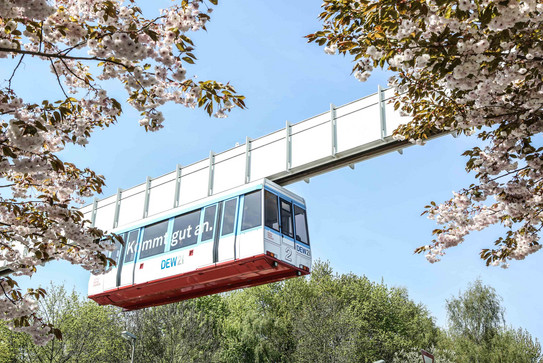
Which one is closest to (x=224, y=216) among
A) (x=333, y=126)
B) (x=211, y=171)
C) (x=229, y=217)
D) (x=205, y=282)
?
(x=229, y=217)

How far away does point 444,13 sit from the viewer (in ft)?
21.8

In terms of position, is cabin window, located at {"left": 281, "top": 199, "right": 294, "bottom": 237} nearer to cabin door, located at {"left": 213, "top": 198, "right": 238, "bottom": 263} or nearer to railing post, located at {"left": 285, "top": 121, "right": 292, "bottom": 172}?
railing post, located at {"left": 285, "top": 121, "right": 292, "bottom": 172}

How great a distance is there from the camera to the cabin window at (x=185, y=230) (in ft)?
54.4

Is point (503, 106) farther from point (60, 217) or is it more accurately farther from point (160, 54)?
point (60, 217)

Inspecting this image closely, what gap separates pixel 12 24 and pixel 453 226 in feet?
28.3

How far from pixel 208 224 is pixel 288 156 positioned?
3083 millimetres

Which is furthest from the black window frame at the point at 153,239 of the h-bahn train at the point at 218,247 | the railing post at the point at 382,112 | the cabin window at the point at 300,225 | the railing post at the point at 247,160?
the railing post at the point at 382,112

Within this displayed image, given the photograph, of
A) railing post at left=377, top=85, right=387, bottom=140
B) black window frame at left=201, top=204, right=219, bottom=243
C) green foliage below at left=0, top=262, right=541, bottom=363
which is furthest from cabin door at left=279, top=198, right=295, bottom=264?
green foliage below at left=0, top=262, right=541, bottom=363

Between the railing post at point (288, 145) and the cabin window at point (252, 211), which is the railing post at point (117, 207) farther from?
the railing post at point (288, 145)

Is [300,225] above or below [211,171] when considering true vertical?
below

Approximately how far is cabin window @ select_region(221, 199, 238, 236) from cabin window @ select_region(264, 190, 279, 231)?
1017mm

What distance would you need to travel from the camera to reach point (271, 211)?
50.0ft

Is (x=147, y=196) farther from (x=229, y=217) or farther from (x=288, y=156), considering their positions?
(x=288, y=156)

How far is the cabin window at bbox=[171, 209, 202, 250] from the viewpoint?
16.6 meters
